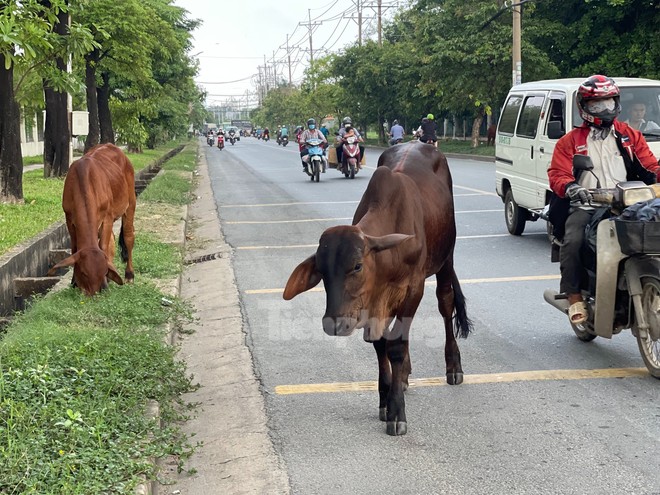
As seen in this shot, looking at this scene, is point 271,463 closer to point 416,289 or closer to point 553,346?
point 416,289

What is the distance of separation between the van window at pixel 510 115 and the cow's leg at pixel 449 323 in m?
6.66

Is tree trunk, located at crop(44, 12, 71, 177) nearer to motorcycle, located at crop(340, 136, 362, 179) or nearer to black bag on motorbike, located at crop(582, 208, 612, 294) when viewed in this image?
motorcycle, located at crop(340, 136, 362, 179)

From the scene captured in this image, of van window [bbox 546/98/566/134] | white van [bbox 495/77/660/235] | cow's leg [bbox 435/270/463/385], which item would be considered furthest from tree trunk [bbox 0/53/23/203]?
cow's leg [bbox 435/270/463/385]

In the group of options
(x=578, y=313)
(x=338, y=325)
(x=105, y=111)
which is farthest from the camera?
(x=105, y=111)

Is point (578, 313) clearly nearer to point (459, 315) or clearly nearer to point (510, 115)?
point (459, 315)

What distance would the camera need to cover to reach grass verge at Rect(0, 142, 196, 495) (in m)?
4.08

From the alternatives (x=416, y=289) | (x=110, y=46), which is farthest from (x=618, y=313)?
(x=110, y=46)

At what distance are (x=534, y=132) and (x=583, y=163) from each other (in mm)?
5816

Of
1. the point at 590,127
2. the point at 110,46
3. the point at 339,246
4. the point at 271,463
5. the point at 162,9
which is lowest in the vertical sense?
the point at 271,463

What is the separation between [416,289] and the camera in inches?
205

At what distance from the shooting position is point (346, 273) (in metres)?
4.52

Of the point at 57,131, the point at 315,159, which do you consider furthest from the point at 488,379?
the point at 315,159

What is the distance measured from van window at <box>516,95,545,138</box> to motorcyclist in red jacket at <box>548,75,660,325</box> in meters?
5.34

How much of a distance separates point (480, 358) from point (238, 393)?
72.5 inches
